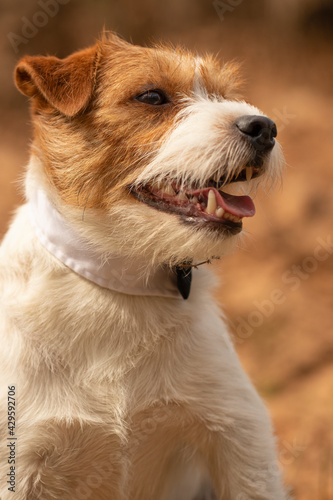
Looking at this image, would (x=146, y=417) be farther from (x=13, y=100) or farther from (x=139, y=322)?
(x=13, y=100)

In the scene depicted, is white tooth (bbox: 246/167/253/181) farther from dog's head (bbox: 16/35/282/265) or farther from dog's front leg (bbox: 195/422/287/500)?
dog's front leg (bbox: 195/422/287/500)

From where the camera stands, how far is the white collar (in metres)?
2.29

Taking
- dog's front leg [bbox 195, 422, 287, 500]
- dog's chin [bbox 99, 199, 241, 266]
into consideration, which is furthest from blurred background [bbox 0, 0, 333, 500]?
dog's chin [bbox 99, 199, 241, 266]

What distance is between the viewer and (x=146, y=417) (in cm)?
223

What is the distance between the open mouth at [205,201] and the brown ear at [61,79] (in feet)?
1.34

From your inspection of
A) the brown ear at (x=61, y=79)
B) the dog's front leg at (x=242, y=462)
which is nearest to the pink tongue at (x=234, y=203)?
the brown ear at (x=61, y=79)

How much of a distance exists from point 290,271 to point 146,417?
4.12m

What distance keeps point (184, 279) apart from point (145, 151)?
1.70ft

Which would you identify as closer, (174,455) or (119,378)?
(119,378)

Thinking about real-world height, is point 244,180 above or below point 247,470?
above

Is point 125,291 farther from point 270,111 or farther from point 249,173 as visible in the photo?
point 270,111

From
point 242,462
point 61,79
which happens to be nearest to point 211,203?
point 61,79

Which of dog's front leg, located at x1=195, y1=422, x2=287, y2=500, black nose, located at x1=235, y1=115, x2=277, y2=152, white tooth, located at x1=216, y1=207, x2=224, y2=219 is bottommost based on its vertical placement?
dog's front leg, located at x1=195, y1=422, x2=287, y2=500

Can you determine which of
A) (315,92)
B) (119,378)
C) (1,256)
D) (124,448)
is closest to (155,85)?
(1,256)
